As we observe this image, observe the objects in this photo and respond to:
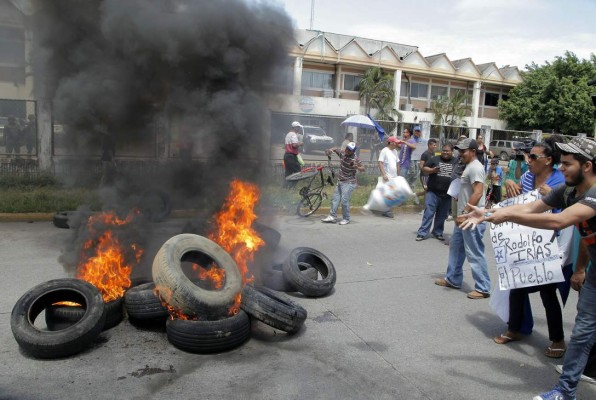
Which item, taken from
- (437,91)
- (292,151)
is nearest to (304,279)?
(292,151)

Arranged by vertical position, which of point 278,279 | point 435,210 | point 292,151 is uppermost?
point 292,151

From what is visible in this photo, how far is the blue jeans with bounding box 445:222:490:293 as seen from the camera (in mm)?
5734

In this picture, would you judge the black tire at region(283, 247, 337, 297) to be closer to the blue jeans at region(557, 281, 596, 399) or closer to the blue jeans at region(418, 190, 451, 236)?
the blue jeans at region(557, 281, 596, 399)

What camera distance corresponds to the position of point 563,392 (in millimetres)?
3434

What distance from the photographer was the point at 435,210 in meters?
8.84

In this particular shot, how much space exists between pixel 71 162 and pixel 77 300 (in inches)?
225

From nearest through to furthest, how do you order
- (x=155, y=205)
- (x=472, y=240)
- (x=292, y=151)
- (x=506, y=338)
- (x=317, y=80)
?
1. (x=506, y=338)
2. (x=472, y=240)
3. (x=155, y=205)
4. (x=292, y=151)
5. (x=317, y=80)

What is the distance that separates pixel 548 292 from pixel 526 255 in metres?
0.39

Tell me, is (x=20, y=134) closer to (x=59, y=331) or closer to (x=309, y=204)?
(x=309, y=204)

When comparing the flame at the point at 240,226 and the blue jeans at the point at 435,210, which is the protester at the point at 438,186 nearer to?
the blue jeans at the point at 435,210

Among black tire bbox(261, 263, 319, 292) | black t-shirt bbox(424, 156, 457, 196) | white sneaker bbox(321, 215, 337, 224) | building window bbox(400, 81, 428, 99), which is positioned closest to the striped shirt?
white sneaker bbox(321, 215, 337, 224)

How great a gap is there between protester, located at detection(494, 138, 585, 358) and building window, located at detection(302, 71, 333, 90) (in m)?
32.2

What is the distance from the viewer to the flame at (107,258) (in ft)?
15.9

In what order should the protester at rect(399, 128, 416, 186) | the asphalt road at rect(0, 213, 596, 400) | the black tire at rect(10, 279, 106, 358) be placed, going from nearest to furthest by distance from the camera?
the asphalt road at rect(0, 213, 596, 400) → the black tire at rect(10, 279, 106, 358) → the protester at rect(399, 128, 416, 186)
